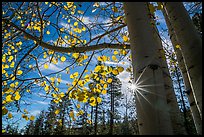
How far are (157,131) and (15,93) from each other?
3249 mm

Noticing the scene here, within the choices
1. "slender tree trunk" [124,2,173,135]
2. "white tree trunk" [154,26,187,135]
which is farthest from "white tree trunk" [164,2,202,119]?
"white tree trunk" [154,26,187,135]

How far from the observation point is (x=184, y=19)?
160 cm

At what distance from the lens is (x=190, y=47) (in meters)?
1.43

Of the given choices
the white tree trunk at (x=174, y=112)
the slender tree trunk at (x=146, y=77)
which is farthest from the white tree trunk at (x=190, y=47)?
the white tree trunk at (x=174, y=112)

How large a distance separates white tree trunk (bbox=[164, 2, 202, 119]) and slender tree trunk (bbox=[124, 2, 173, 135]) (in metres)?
0.28

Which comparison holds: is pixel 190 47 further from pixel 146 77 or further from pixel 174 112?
pixel 174 112

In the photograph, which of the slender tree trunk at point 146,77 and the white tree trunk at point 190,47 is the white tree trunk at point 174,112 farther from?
the slender tree trunk at point 146,77

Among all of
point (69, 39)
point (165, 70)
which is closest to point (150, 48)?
point (165, 70)

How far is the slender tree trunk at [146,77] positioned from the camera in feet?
3.56

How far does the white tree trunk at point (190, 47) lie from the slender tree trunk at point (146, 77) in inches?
10.9

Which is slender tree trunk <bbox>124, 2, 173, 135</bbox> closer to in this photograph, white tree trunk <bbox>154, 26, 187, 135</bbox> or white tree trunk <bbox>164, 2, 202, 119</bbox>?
white tree trunk <bbox>164, 2, 202, 119</bbox>

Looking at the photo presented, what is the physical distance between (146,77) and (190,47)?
495 millimetres

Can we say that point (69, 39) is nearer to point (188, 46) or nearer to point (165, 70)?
point (165, 70)

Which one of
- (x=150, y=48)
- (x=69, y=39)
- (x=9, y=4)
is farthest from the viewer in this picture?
(x=69, y=39)
